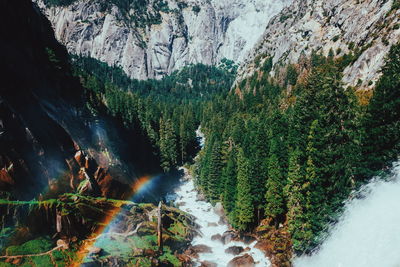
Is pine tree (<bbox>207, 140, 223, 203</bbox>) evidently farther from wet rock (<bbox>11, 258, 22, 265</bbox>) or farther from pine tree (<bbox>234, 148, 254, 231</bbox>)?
wet rock (<bbox>11, 258, 22, 265</bbox>)

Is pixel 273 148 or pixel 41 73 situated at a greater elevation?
pixel 41 73

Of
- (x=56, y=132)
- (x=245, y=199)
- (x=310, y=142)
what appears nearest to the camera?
(x=310, y=142)

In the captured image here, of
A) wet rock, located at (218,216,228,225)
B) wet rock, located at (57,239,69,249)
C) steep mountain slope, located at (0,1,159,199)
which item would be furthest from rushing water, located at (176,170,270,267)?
wet rock, located at (57,239,69,249)

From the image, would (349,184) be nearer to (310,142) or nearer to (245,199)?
(310,142)

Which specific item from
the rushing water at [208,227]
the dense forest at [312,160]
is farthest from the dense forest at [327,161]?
the rushing water at [208,227]

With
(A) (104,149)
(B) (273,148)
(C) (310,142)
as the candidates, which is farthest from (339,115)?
(A) (104,149)

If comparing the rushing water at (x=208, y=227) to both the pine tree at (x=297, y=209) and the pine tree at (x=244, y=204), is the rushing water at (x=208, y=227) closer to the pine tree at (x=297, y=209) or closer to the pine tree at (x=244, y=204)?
the pine tree at (x=244, y=204)

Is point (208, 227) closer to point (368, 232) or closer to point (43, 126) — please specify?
point (43, 126)
